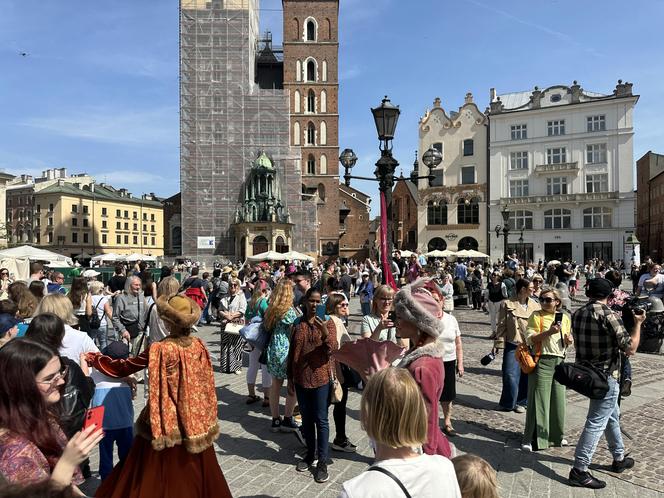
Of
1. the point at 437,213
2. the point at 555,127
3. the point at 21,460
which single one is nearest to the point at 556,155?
the point at 555,127

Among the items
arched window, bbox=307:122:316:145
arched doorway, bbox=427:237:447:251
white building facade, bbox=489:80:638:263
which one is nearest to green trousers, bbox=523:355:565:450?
white building facade, bbox=489:80:638:263

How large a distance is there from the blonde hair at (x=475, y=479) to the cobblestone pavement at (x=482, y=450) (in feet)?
8.34

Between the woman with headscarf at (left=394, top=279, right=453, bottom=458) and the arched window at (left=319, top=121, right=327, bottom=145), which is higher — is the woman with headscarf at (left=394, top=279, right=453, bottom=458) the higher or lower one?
the lower one

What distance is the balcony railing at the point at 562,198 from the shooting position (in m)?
42.3

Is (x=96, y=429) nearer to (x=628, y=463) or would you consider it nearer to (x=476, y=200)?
(x=628, y=463)

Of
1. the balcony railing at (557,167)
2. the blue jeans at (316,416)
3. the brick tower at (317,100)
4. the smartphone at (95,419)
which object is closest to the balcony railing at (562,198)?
the balcony railing at (557,167)

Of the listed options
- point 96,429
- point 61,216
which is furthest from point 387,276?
point 61,216

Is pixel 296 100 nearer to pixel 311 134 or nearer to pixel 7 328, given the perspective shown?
pixel 311 134

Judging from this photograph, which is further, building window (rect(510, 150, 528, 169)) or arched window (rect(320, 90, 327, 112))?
arched window (rect(320, 90, 327, 112))

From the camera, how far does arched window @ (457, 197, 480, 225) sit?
46.1m

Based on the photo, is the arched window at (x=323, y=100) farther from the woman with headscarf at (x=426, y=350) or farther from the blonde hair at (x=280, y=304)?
the woman with headscarf at (x=426, y=350)

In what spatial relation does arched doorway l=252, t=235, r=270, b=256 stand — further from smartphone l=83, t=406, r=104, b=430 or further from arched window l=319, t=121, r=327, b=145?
smartphone l=83, t=406, r=104, b=430

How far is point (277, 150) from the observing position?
44281mm

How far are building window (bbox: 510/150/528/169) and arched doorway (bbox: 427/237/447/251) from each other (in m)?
9.32
